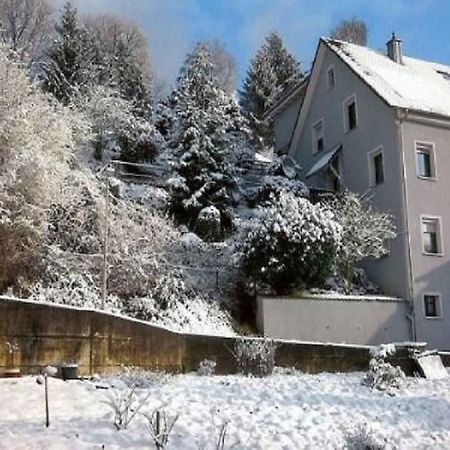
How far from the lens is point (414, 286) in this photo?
21078 mm

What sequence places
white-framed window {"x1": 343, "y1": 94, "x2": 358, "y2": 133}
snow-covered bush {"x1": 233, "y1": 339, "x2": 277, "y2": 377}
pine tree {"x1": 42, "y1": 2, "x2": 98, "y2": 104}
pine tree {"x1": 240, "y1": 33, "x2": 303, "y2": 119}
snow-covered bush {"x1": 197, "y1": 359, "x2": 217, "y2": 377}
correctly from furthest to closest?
1. pine tree {"x1": 240, "y1": 33, "x2": 303, "y2": 119}
2. pine tree {"x1": 42, "y1": 2, "x2": 98, "y2": 104}
3. white-framed window {"x1": 343, "y1": 94, "x2": 358, "y2": 133}
4. snow-covered bush {"x1": 233, "y1": 339, "x2": 277, "y2": 377}
5. snow-covered bush {"x1": 197, "y1": 359, "x2": 217, "y2": 377}

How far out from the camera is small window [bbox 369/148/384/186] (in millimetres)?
23203

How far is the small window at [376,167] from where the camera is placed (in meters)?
23.2

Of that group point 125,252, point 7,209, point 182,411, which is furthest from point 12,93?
point 182,411

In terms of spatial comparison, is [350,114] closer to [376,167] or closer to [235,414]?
[376,167]

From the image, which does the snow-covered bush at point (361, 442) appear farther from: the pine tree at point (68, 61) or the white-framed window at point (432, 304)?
the pine tree at point (68, 61)

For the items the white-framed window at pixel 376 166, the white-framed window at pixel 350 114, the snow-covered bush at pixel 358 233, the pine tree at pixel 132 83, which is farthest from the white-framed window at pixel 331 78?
the pine tree at pixel 132 83

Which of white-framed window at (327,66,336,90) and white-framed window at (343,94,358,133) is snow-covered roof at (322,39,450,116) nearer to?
white-framed window at (327,66,336,90)

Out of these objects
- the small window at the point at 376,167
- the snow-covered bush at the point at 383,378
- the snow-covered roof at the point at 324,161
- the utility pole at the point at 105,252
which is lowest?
the snow-covered bush at the point at 383,378

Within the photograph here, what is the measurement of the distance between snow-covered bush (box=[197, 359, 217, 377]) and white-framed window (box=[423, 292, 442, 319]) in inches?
424

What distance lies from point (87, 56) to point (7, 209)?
21.7m

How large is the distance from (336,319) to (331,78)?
12.2m

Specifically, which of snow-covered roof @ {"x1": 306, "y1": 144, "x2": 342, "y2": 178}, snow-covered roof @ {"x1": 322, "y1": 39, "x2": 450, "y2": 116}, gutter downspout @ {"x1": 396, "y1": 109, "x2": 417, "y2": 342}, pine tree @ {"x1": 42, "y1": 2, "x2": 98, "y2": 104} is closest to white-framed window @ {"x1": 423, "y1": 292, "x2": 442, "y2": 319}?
gutter downspout @ {"x1": 396, "y1": 109, "x2": 417, "y2": 342}

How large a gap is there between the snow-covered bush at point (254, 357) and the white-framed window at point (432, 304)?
980cm
